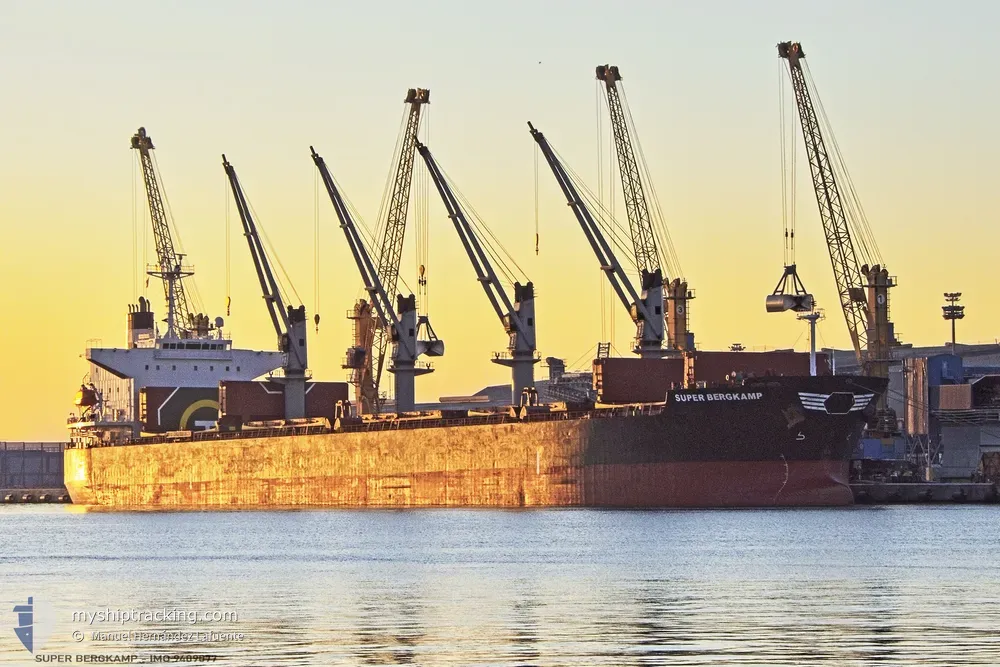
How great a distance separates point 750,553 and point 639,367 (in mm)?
25709

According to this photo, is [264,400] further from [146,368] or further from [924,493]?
[924,493]

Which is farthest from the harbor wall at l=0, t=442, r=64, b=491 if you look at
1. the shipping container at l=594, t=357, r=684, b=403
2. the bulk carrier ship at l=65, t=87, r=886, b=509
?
the shipping container at l=594, t=357, r=684, b=403

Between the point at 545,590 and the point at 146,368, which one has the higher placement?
the point at 146,368

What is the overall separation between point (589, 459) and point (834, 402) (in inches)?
345

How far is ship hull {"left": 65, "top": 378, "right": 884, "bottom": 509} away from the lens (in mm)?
59938

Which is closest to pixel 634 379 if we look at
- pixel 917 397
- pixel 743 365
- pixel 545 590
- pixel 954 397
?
pixel 743 365

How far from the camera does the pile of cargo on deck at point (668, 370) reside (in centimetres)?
6444

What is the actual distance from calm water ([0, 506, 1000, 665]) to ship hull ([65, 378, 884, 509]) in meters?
2.15

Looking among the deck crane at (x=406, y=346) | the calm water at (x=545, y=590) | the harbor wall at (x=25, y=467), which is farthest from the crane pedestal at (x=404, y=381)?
the harbor wall at (x=25, y=467)

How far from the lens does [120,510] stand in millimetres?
89250

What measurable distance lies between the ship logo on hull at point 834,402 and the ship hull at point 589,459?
0.06 m

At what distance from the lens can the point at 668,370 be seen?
219 feet

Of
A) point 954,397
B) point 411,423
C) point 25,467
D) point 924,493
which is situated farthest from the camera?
point 25,467

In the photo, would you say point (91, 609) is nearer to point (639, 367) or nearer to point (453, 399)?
point (639, 367)
